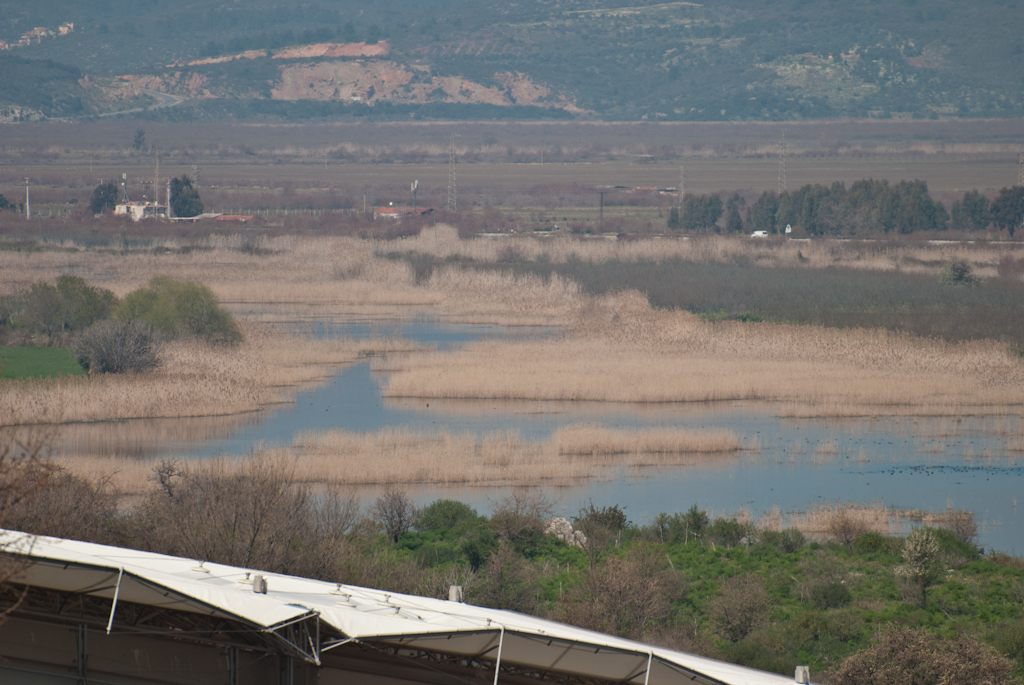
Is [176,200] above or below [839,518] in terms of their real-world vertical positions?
above

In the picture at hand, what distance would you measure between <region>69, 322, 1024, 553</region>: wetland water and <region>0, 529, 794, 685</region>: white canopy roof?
1729 cm

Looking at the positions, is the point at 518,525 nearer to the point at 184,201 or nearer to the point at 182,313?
the point at 182,313

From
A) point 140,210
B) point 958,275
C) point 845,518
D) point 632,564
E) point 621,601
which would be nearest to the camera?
point 621,601

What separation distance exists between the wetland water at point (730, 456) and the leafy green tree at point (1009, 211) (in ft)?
234

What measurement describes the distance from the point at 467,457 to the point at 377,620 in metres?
22.5

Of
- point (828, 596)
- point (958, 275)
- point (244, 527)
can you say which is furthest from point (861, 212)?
point (244, 527)

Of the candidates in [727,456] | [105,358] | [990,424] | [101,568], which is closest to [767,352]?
[990,424]

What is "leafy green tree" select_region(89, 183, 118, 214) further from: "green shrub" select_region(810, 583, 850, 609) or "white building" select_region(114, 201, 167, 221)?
"green shrub" select_region(810, 583, 850, 609)

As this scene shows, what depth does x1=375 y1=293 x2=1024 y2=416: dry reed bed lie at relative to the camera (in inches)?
1766

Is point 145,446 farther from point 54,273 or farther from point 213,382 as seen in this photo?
point 54,273

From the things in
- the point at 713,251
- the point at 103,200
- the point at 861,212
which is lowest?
the point at 713,251

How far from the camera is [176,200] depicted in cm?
12006

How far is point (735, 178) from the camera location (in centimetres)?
17525

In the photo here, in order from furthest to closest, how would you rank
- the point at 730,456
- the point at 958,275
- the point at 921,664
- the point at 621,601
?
the point at 958,275 → the point at 730,456 → the point at 621,601 → the point at 921,664
